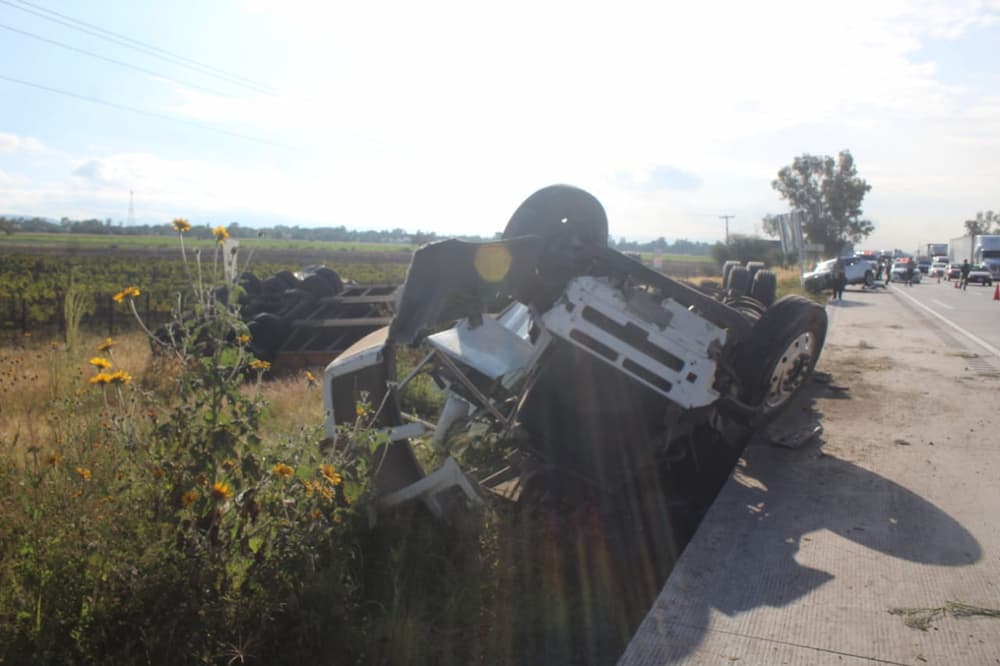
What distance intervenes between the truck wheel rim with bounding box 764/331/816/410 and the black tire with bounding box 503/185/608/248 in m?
1.43

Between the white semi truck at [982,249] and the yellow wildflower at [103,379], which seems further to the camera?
the white semi truck at [982,249]

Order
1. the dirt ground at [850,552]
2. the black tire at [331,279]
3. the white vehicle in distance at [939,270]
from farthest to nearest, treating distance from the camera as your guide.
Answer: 1. the white vehicle in distance at [939,270]
2. the black tire at [331,279]
3. the dirt ground at [850,552]

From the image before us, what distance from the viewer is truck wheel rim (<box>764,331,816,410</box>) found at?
5.74 meters

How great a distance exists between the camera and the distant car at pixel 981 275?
156 feet

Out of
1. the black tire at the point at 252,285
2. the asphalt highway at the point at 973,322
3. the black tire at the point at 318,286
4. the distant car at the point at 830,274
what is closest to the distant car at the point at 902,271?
the distant car at the point at 830,274

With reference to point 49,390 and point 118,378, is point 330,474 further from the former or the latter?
point 49,390

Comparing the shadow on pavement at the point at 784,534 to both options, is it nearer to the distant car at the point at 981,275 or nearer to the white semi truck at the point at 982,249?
the distant car at the point at 981,275

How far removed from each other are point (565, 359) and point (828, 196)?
268 feet

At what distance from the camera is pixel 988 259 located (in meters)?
59.5

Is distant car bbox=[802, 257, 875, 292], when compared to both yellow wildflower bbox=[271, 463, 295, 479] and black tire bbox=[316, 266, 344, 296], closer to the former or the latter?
black tire bbox=[316, 266, 344, 296]

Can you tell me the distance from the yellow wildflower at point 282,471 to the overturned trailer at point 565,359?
3.14ft

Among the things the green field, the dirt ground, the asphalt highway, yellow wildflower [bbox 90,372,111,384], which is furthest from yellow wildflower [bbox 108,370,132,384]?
the green field

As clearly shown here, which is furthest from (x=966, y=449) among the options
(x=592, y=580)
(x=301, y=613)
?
(x=301, y=613)

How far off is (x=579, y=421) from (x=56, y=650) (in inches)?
122
